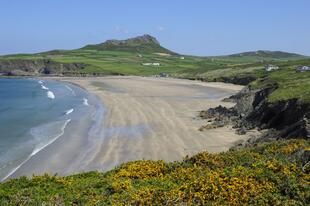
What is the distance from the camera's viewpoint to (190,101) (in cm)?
6222

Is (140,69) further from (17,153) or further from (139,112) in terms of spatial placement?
(17,153)

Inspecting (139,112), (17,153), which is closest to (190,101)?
(139,112)

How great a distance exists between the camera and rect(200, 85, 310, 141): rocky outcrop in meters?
27.2

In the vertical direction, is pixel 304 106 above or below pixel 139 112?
above

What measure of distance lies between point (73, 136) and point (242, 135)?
532 inches

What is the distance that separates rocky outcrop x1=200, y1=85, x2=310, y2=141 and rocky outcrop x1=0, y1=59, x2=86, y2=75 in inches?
5040

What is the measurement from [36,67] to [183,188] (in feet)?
569

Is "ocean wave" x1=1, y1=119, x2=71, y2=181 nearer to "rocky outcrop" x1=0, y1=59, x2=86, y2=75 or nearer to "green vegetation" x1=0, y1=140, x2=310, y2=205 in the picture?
"green vegetation" x1=0, y1=140, x2=310, y2=205

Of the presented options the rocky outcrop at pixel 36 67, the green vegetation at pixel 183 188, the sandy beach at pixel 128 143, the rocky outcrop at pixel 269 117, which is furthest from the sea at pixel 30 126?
the rocky outcrop at pixel 36 67

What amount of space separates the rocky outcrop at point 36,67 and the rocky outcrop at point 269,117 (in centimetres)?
12801

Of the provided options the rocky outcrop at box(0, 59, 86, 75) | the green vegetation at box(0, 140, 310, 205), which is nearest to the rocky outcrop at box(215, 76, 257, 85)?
the rocky outcrop at box(0, 59, 86, 75)

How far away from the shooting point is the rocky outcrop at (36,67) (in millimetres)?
168625

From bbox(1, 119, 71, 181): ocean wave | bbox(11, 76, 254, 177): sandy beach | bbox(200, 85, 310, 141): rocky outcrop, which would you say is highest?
bbox(200, 85, 310, 141): rocky outcrop

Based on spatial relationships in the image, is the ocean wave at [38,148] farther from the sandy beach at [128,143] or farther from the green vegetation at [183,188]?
the green vegetation at [183,188]
